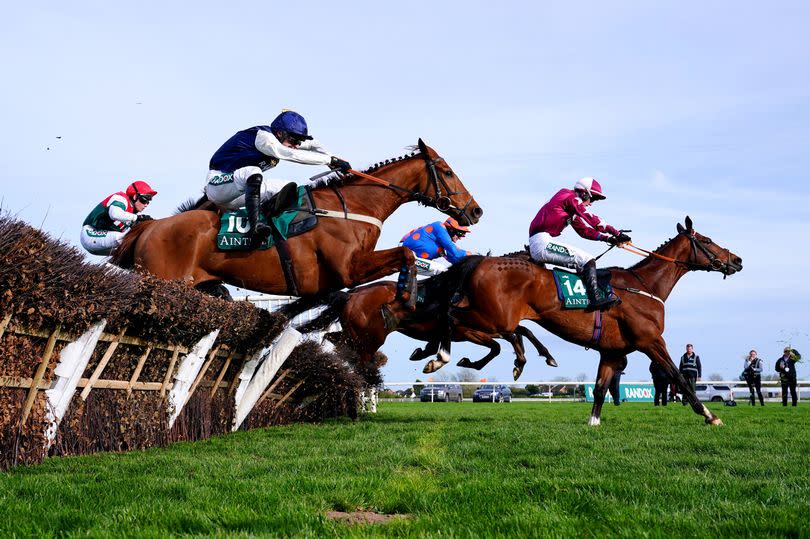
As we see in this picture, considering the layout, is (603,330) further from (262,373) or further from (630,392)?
(630,392)

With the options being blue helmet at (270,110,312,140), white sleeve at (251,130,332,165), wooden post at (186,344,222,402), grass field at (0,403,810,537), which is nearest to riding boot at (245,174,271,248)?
white sleeve at (251,130,332,165)

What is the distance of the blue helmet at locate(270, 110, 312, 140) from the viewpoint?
752cm

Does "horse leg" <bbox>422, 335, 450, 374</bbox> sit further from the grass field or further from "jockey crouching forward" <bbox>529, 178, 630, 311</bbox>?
the grass field

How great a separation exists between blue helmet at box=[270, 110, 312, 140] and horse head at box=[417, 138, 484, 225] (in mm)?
1392

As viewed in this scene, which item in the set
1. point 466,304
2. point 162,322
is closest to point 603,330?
point 466,304

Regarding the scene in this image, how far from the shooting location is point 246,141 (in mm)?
7660

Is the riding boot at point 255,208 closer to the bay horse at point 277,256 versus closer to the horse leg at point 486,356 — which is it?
the bay horse at point 277,256

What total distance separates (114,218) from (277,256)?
1872 mm

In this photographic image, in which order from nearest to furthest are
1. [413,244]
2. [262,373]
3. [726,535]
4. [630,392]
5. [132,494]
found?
[726,535] < [132,494] < [262,373] < [413,244] < [630,392]

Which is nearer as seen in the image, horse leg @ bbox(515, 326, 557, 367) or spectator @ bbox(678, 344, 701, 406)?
horse leg @ bbox(515, 326, 557, 367)

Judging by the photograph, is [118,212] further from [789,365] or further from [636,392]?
[636,392]

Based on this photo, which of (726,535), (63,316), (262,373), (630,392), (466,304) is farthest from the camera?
(630,392)

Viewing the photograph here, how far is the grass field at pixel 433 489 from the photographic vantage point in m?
3.30

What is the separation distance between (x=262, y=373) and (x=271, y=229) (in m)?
2.04
